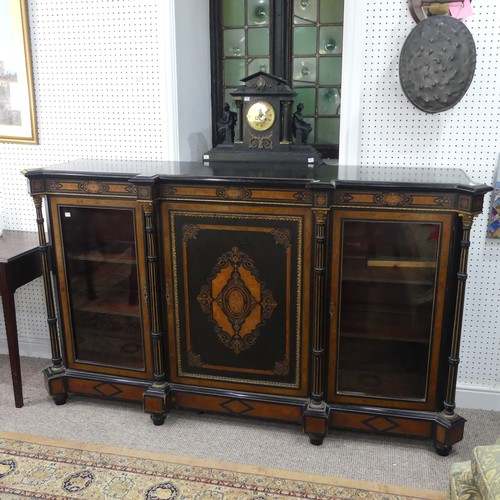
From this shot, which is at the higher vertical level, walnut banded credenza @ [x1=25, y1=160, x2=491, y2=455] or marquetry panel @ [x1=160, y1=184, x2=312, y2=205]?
marquetry panel @ [x1=160, y1=184, x2=312, y2=205]

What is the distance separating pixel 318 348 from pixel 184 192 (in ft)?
3.24

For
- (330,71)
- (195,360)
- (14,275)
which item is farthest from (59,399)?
(330,71)

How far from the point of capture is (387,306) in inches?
107

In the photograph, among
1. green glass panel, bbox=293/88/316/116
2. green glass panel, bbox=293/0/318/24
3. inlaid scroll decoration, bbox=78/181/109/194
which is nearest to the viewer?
inlaid scroll decoration, bbox=78/181/109/194

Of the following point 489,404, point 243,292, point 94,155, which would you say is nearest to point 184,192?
point 243,292

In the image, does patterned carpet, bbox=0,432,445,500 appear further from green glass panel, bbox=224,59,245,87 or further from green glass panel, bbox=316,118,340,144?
green glass panel, bbox=224,59,245,87

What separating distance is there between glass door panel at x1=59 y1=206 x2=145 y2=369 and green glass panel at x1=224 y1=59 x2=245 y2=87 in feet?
3.99

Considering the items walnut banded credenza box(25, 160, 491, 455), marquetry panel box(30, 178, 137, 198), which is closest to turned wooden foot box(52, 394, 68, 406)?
walnut banded credenza box(25, 160, 491, 455)

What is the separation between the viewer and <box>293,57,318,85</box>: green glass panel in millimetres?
3344

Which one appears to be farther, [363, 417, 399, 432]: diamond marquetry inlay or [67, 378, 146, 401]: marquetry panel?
[67, 378, 146, 401]: marquetry panel

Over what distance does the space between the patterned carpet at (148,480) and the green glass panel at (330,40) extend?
2.31 meters

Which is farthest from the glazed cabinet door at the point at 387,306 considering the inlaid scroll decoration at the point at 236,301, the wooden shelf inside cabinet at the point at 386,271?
the inlaid scroll decoration at the point at 236,301

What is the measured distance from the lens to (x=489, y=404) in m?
3.13

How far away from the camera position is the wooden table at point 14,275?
296 centimetres
